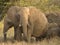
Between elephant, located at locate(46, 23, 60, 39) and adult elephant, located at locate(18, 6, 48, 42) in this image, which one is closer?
adult elephant, located at locate(18, 6, 48, 42)

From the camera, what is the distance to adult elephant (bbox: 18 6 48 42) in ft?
34.8

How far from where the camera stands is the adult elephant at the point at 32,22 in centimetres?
1061

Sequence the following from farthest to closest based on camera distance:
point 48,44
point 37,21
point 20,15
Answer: point 37,21 < point 20,15 < point 48,44

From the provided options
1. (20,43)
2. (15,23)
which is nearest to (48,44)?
(20,43)

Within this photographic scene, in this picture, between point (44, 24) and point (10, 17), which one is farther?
point (44, 24)

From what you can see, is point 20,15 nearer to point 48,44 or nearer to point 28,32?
point 28,32

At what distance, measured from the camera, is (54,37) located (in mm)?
11086

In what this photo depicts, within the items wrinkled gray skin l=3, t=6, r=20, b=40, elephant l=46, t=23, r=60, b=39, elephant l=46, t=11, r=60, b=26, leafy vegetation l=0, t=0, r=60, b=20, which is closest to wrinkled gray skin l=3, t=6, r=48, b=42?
wrinkled gray skin l=3, t=6, r=20, b=40

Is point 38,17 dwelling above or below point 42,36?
above

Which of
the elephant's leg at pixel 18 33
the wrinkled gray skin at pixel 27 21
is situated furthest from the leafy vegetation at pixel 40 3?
the elephant's leg at pixel 18 33

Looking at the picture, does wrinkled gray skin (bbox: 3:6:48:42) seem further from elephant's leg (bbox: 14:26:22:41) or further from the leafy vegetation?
the leafy vegetation

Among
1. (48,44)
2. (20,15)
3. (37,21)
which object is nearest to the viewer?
(48,44)

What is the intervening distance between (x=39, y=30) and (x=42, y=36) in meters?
0.25

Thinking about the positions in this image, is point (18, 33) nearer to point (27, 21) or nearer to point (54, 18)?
point (27, 21)
